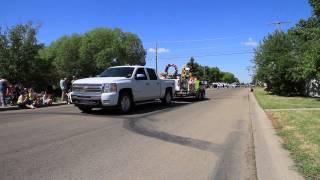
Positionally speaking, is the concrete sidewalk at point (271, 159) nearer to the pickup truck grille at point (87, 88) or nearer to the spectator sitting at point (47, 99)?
the pickup truck grille at point (87, 88)

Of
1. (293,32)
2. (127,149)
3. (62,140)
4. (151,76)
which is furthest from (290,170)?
(293,32)

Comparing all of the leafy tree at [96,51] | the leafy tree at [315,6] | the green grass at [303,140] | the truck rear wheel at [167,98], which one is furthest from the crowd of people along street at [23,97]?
the leafy tree at [96,51]

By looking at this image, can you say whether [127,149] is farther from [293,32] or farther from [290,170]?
[293,32]

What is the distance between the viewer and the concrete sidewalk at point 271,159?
7.26 meters

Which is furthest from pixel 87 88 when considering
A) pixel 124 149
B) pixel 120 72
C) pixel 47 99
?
pixel 124 149

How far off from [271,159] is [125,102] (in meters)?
9.62

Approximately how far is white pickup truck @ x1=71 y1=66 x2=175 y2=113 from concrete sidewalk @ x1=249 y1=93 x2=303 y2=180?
5.99 m

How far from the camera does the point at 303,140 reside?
1036 cm

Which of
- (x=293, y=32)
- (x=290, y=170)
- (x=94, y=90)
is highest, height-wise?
(x=293, y=32)

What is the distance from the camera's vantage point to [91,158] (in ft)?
27.5

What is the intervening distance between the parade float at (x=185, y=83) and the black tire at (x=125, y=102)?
8.73 metres

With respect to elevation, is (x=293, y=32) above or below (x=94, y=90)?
above

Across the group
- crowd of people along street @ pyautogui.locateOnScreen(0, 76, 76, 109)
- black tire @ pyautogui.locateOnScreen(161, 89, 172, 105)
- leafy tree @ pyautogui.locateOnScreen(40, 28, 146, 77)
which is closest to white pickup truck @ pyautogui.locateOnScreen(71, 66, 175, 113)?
black tire @ pyautogui.locateOnScreen(161, 89, 172, 105)

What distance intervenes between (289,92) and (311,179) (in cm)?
3572
